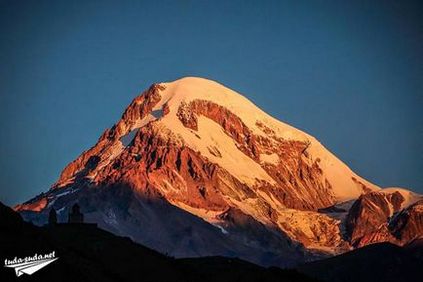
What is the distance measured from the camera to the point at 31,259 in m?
196

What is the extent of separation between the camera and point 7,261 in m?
190

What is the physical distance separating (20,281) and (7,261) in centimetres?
822

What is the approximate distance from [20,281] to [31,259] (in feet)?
47.1

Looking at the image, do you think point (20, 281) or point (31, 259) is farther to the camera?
point (31, 259)

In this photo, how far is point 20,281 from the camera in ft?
597

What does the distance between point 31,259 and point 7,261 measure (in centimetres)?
716

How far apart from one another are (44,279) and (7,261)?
5.76 metres

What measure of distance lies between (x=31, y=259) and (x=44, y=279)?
19.0 ft

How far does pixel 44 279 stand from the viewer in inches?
7539
